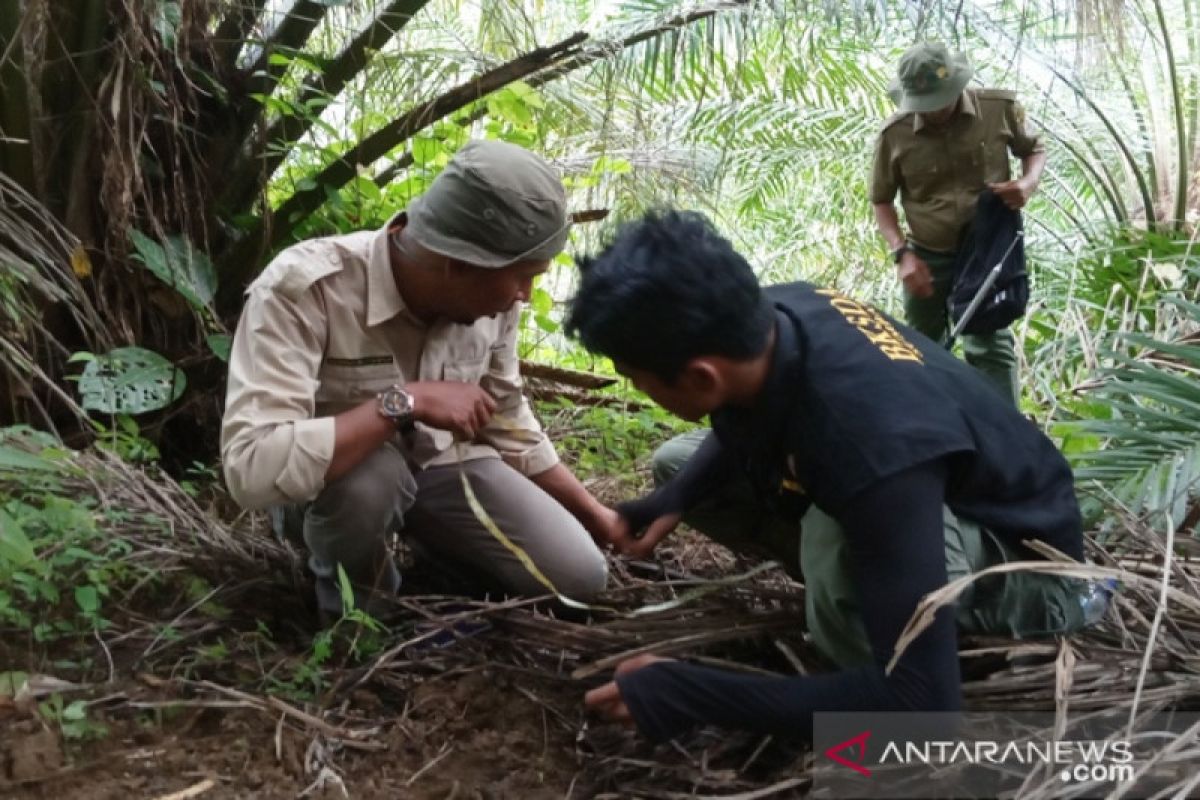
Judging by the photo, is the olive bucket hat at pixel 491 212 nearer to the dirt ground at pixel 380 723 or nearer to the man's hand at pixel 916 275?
the dirt ground at pixel 380 723

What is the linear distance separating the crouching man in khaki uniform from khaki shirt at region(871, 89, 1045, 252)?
1.82 m

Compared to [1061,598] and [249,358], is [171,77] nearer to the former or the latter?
[249,358]

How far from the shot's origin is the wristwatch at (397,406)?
1.94 m

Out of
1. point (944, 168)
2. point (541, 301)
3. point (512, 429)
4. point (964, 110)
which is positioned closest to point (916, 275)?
point (944, 168)

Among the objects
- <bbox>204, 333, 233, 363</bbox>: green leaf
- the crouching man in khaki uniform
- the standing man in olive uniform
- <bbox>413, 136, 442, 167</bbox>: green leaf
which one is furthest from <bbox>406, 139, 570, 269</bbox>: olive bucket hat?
the standing man in olive uniform

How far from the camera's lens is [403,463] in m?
2.12

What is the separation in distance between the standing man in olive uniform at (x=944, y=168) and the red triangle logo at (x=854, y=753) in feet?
6.96

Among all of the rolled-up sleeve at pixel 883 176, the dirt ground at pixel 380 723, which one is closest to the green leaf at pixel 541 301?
the rolled-up sleeve at pixel 883 176

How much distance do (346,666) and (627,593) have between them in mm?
601

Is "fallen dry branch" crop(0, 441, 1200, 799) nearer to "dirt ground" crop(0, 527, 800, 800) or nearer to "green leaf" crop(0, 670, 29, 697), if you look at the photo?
"dirt ground" crop(0, 527, 800, 800)

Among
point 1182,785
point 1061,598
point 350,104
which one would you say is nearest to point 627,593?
point 1061,598

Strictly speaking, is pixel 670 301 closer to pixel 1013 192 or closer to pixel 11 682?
pixel 11 682

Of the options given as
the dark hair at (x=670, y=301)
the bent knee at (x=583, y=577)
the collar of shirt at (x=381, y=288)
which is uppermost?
the dark hair at (x=670, y=301)

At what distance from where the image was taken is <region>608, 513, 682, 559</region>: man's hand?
207 cm
